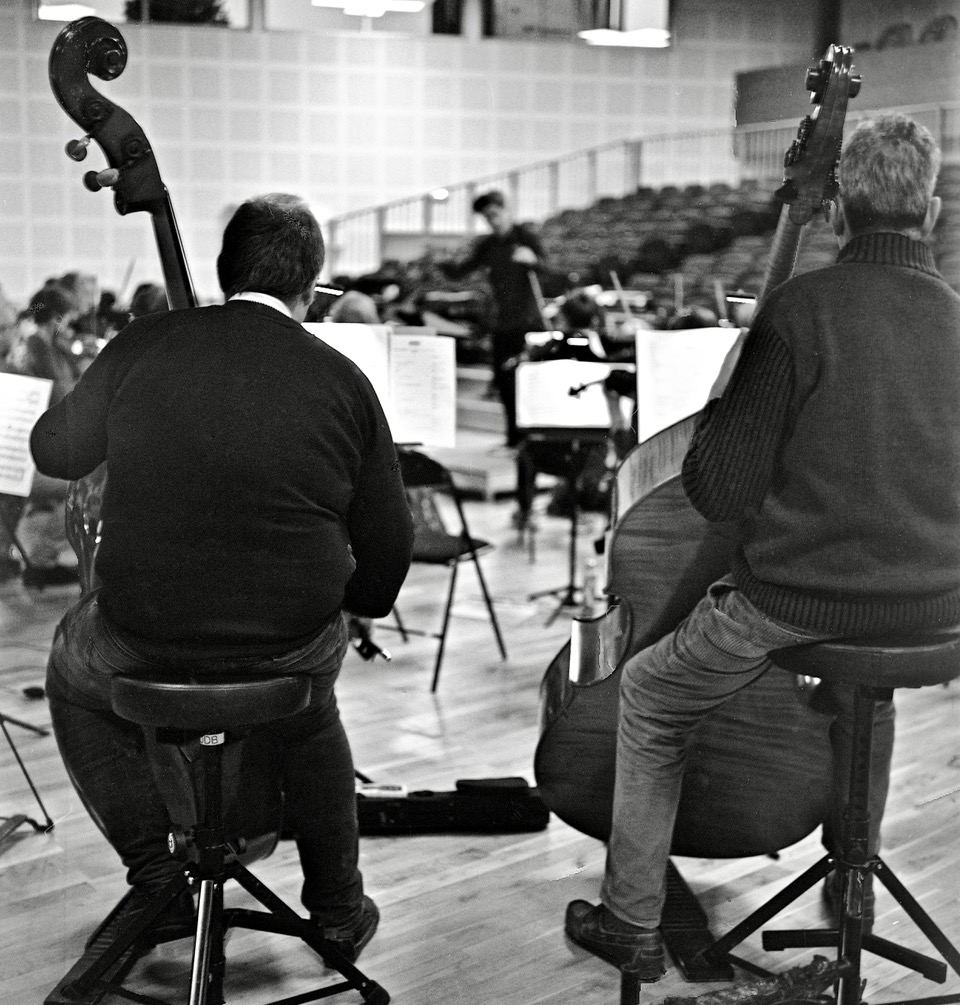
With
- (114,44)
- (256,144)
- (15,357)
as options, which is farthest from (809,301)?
(256,144)

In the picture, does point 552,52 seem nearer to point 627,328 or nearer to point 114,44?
point 627,328

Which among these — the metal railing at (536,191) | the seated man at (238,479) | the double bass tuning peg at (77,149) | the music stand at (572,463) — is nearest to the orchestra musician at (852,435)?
the seated man at (238,479)

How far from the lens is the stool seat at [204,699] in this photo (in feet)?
5.98

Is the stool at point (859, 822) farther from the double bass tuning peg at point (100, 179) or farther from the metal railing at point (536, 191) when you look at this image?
the metal railing at point (536, 191)

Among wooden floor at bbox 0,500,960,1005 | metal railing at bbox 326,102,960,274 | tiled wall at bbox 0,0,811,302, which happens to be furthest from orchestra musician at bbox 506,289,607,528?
metal railing at bbox 326,102,960,274

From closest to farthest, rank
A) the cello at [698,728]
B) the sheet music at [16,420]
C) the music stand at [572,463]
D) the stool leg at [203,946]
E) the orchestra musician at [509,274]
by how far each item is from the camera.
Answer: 1. the stool leg at [203,946]
2. the cello at [698,728]
3. the sheet music at [16,420]
4. the music stand at [572,463]
5. the orchestra musician at [509,274]

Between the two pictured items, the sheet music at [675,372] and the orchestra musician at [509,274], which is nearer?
the sheet music at [675,372]

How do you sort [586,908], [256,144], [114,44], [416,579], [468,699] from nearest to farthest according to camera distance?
[114,44] → [586,908] → [468,699] → [416,579] → [256,144]

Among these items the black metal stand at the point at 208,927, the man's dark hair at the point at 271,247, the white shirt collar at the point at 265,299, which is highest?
the man's dark hair at the point at 271,247

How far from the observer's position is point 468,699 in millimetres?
3787

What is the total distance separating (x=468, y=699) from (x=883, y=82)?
2045 mm

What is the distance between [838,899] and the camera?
2.43 m

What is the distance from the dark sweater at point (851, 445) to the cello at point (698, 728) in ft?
0.52

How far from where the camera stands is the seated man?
183 cm
